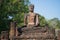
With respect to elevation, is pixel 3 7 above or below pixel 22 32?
above

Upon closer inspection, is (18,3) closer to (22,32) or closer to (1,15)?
(1,15)

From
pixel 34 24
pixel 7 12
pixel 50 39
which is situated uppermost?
pixel 7 12

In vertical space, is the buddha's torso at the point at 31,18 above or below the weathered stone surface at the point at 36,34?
above

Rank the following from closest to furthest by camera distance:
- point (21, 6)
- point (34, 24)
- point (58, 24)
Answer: point (34, 24), point (21, 6), point (58, 24)

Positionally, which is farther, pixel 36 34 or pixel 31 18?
pixel 31 18

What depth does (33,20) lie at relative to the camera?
51.2 feet

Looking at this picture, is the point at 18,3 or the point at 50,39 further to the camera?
the point at 18,3

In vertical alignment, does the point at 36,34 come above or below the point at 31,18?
below

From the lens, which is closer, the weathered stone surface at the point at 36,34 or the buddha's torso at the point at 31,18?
the weathered stone surface at the point at 36,34

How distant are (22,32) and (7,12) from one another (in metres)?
10.8

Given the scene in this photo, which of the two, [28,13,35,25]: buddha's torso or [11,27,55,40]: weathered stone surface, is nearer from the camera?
[11,27,55,40]: weathered stone surface

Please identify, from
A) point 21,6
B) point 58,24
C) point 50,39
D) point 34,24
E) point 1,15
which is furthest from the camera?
point 58,24

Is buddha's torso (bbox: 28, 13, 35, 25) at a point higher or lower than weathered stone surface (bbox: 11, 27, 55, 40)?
higher

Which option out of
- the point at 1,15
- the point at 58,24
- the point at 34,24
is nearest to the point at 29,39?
the point at 34,24
